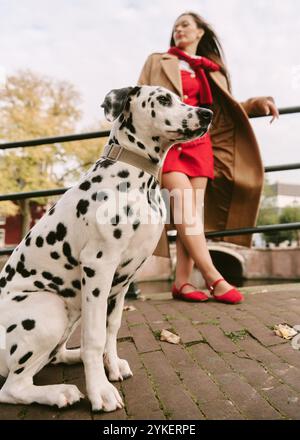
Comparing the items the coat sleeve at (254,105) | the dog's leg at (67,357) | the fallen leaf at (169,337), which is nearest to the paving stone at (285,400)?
the fallen leaf at (169,337)

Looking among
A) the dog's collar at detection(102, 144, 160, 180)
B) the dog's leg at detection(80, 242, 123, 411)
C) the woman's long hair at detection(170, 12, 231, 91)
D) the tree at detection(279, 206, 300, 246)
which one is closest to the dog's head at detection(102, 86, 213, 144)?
the dog's collar at detection(102, 144, 160, 180)

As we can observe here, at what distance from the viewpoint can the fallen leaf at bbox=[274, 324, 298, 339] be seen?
97.0 inches

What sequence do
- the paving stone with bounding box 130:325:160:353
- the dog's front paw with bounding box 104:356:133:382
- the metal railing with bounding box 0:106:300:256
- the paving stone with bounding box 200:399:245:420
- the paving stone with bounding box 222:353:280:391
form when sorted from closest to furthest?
the paving stone with bounding box 200:399:245:420 → the paving stone with bounding box 222:353:280:391 → the dog's front paw with bounding box 104:356:133:382 → the paving stone with bounding box 130:325:160:353 → the metal railing with bounding box 0:106:300:256

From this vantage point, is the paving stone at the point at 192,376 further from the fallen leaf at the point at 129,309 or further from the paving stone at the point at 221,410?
the fallen leaf at the point at 129,309

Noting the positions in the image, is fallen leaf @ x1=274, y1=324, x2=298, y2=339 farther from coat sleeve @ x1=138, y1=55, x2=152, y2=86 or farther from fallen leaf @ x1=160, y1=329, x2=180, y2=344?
coat sleeve @ x1=138, y1=55, x2=152, y2=86

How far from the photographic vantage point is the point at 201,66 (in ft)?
11.9

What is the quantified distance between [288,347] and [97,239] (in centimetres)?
135

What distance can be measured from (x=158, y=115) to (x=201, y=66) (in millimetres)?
1970

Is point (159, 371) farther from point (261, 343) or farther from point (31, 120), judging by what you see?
point (31, 120)

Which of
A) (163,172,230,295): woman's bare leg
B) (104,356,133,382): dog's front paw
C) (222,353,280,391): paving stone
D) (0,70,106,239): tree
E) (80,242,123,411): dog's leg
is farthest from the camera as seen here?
(0,70,106,239): tree

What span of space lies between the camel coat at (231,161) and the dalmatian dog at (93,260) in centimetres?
173

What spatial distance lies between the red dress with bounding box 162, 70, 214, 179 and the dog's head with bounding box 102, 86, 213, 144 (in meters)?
1.45

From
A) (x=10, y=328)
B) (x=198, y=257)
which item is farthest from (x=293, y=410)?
(x=198, y=257)

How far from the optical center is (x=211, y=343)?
94.9 inches
